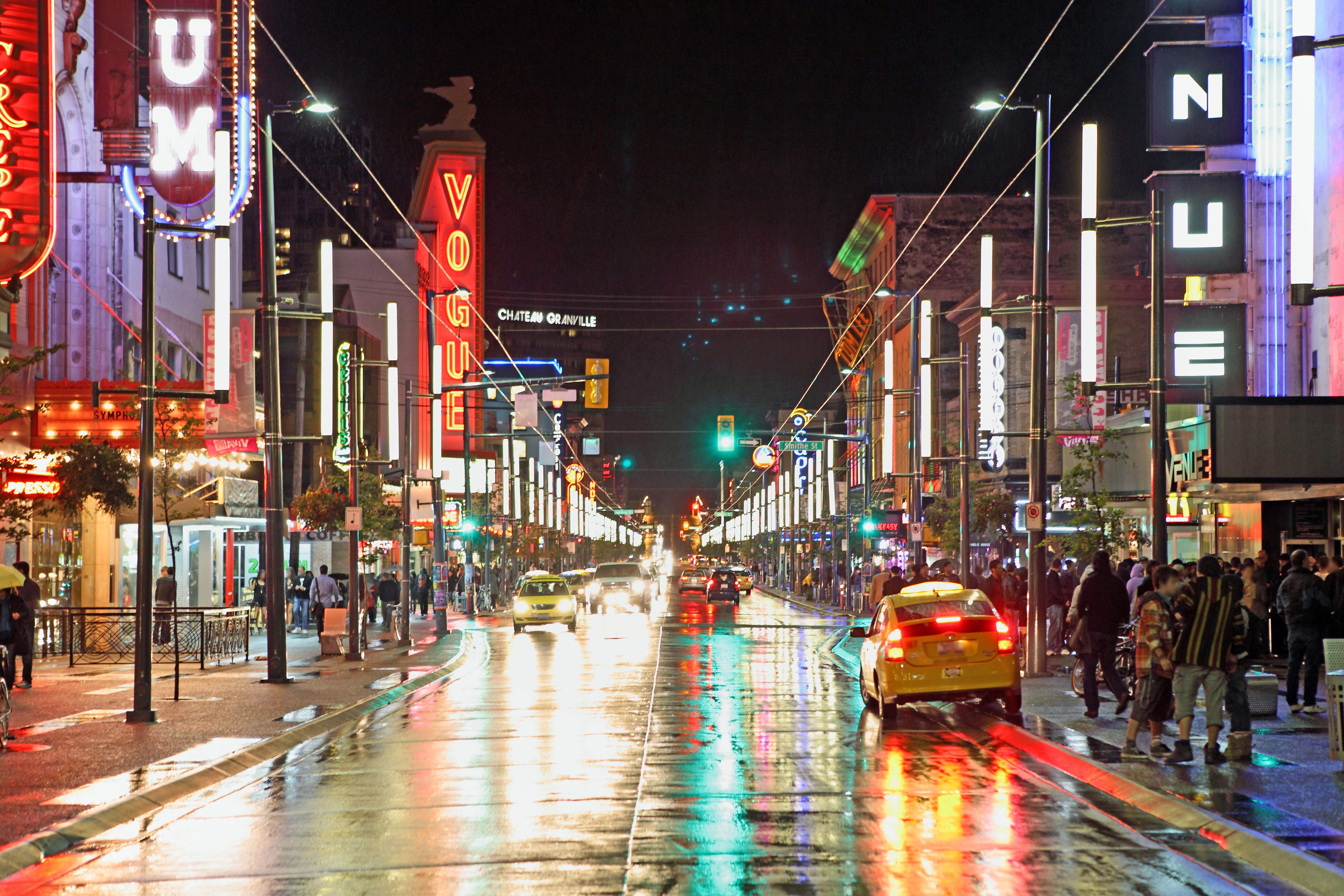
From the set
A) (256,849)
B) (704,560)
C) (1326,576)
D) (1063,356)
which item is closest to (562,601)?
(1063,356)

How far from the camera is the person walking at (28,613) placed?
23.7 m

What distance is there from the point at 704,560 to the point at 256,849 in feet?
388

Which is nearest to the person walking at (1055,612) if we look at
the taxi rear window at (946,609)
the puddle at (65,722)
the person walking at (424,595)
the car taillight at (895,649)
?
the taxi rear window at (946,609)

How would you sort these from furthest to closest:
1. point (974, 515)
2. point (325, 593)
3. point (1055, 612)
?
point (974, 515) → point (325, 593) → point (1055, 612)

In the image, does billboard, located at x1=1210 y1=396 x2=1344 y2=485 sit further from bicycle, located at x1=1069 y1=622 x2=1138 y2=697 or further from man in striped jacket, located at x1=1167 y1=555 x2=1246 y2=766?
man in striped jacket, located at x1=1167 y1=555 x2=1246 y2=766

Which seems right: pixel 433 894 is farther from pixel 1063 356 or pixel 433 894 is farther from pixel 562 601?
pixel 1063 356

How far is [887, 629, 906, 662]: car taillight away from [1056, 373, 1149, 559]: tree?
10329mm

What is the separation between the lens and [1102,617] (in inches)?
704

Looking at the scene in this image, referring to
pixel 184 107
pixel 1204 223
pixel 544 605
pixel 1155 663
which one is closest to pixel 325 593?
pixel 544 605

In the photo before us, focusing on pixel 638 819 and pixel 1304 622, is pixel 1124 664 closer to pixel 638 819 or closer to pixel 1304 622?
pixel 1304 622

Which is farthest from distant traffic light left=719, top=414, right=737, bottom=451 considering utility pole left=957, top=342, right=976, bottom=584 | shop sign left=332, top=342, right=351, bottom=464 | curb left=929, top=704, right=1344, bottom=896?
curb left=929, top=704, right=1344, bottom=896

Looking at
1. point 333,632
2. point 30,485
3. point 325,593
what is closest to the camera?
point 30,485

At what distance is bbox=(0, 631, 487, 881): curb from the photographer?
33.8 ft

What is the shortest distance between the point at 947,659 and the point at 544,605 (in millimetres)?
25856
